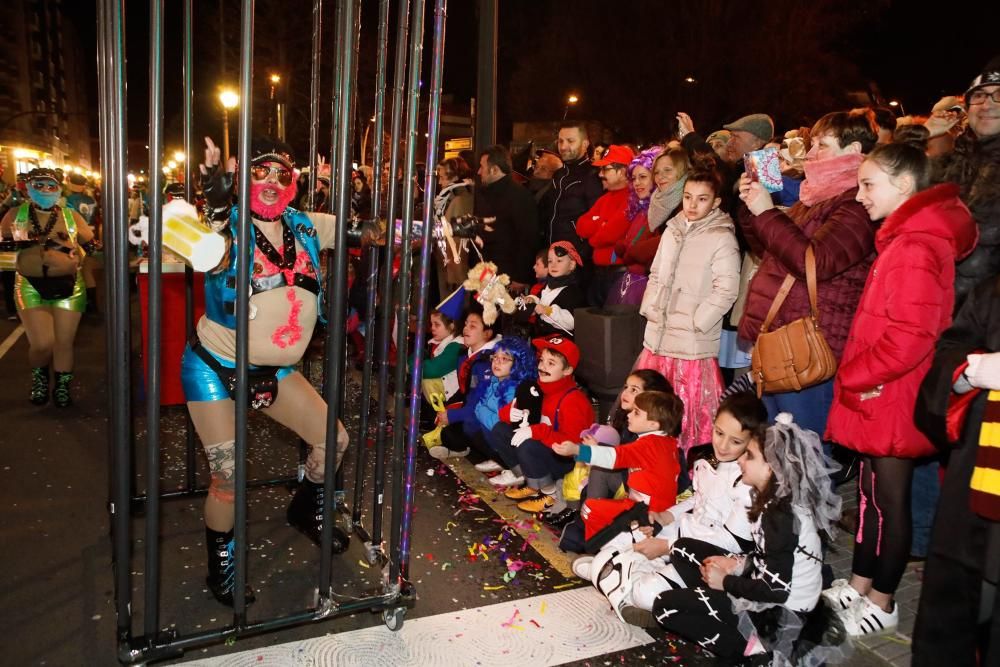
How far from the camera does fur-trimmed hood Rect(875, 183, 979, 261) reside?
313cm

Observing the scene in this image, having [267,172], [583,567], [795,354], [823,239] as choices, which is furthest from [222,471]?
[823,239]

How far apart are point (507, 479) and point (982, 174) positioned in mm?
3181

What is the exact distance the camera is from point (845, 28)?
2016cm

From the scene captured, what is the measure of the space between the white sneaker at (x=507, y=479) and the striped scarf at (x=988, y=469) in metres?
3.11

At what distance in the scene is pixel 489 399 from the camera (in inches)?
213

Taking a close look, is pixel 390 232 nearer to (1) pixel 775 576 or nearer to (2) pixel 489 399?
(1) pixel 775 576

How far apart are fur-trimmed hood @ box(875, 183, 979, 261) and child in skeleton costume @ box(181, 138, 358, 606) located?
2559mm

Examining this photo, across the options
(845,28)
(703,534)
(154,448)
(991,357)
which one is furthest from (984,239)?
(845,28)

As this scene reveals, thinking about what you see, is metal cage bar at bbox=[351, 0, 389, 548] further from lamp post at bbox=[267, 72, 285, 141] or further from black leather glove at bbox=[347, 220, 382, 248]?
lamp post at bbox=[267, 72, 285, 141]

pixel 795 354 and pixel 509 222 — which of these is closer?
pixel 795 354

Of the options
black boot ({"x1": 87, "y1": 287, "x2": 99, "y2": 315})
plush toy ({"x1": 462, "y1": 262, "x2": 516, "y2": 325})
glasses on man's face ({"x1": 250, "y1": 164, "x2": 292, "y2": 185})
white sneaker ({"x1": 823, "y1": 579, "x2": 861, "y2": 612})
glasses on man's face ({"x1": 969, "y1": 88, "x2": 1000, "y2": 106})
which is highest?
glasses on man's face ({"x1": 969, "y1": 88, "x2": 1000, "y2": 106})

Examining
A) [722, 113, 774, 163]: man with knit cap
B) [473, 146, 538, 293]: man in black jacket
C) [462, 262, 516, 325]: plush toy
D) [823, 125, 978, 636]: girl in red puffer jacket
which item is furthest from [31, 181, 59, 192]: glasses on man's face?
[823, 125, 978, 636]: girl in red puffer jacket

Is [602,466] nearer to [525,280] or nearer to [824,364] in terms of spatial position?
[824,364]

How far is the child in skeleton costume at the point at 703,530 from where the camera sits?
3.47 meters
